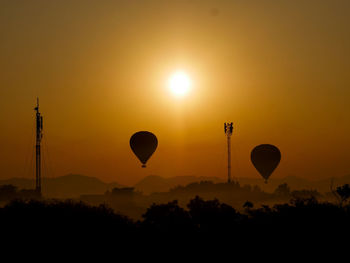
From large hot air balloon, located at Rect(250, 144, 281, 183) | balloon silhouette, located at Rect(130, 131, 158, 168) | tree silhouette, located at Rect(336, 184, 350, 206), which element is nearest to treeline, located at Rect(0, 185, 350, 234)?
tree silhouette, located at Rect(336, 184, 350, 206)

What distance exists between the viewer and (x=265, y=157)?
196 metres

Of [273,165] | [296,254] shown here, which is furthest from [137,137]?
[296,254]

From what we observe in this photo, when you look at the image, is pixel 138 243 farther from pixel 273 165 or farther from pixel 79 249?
pixel 273 165

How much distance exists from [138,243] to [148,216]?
14679mm

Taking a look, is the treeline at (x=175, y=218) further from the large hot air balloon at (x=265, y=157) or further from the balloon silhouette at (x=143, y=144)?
the large hot air balloon at (x=265, y=157)

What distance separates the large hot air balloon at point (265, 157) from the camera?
195000 mm

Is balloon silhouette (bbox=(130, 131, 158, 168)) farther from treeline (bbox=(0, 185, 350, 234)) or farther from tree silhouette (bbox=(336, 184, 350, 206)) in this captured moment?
treeline (bbox=(0, 185, 350, 234))

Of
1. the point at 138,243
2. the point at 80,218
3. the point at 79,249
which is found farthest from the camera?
the point at 80,218

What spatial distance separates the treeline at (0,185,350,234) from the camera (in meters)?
80.4

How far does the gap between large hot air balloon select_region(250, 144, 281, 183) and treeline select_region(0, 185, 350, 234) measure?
98.4 metres

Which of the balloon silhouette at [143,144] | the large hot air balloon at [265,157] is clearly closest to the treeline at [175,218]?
the balloon silhouette at [143,144]

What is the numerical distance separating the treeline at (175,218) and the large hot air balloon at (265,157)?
98385 millimetres

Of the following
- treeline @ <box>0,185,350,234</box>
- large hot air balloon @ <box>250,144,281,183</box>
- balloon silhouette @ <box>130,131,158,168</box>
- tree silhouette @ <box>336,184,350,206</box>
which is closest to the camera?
treeline @ <box>0,185,350,234</box>

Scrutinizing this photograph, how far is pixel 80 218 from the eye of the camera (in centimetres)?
8312
